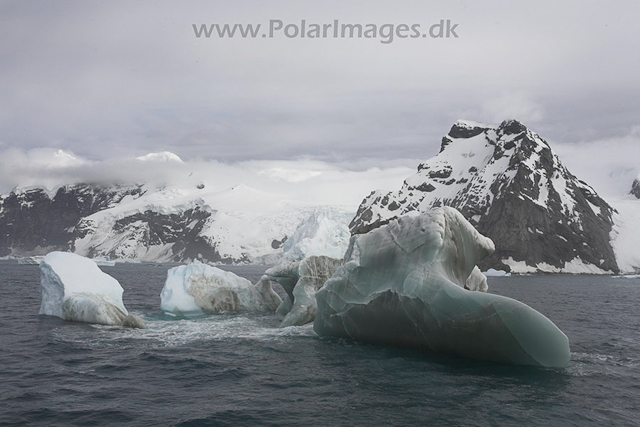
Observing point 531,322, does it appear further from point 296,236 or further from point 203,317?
point 296,236

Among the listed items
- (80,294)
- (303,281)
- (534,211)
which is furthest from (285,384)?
(534,211)

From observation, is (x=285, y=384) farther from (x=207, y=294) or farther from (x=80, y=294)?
(x=207, y=294)

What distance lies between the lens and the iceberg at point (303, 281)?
29.7 m

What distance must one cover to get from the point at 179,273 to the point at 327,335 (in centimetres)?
1652

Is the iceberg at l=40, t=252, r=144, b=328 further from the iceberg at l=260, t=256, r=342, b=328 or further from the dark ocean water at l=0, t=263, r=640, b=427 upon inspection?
the iceberg at l=260, t=256, r=342, b=328

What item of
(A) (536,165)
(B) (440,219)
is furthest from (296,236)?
(A) (536,165)

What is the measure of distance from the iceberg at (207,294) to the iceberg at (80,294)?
5.17m

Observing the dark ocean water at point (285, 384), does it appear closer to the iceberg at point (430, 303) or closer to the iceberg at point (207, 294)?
the iceberg at point (430, 303)

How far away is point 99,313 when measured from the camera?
27.3 meters

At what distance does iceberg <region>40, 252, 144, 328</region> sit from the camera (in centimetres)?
2741

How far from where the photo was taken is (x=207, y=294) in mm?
36094

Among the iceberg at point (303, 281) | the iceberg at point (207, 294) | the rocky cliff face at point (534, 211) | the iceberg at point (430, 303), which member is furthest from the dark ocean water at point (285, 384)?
the rocky cliff face at point (534, 211)

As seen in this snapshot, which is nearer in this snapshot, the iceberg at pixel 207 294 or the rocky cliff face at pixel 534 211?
the iceberg at pixel 207 294

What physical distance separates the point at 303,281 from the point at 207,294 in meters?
8.69
